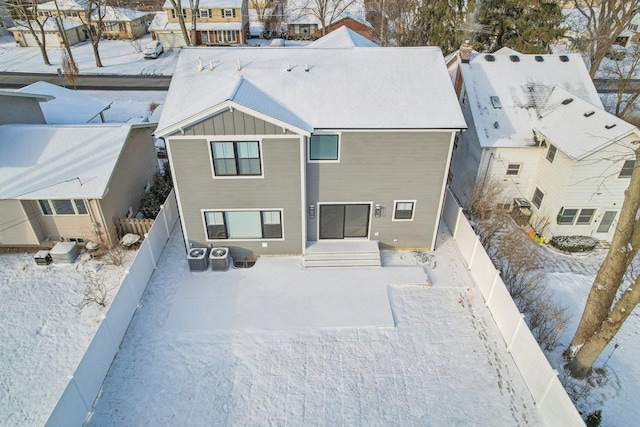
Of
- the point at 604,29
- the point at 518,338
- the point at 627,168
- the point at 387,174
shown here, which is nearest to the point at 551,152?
the point at 627,168

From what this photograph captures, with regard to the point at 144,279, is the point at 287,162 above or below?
above

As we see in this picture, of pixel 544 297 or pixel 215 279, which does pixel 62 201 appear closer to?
pixel 215 279

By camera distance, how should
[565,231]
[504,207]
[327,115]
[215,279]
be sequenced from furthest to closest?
1. [504,207]
2. [565,231]
3. [215,279]
4. [327,115]

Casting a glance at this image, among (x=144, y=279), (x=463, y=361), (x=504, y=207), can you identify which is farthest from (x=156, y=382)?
(x=504, y=207)

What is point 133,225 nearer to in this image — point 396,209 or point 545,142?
point 396,209

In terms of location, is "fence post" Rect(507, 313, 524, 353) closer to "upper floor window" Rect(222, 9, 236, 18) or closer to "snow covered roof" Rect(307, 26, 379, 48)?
"snow covered roof" Rect(307, 26, 379, 48)

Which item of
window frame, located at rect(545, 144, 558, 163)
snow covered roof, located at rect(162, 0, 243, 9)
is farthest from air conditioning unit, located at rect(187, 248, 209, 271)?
snow covered roof, located at rect(162, 0, 243, 9)
